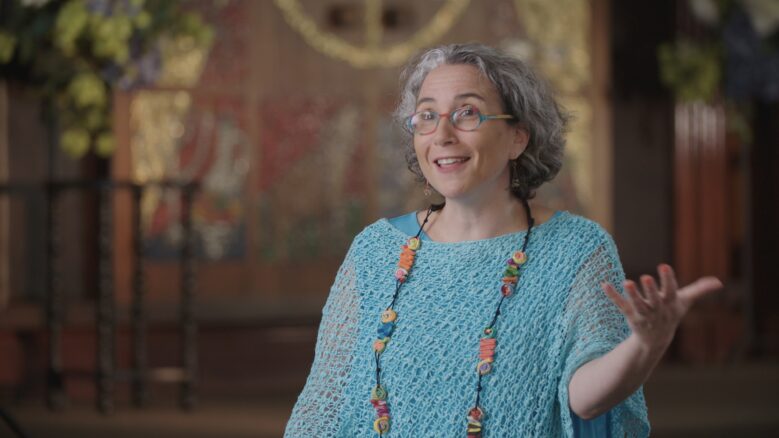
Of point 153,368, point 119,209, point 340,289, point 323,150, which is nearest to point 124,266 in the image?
point 119,209

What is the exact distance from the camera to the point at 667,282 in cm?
203

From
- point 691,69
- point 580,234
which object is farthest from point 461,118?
point 691,69

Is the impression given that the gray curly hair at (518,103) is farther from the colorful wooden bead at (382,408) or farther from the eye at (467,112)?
the colorful wooden bead at (382,408)

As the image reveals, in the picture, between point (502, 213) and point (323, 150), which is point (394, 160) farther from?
point (502, 213)

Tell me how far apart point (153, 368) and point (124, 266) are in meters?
0.76

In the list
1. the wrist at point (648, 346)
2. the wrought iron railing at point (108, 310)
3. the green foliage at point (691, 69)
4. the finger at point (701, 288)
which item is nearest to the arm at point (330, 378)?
the wrist at point (648, 346)

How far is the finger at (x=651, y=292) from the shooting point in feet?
6.68

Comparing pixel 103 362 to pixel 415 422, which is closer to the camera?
pixel 415 422

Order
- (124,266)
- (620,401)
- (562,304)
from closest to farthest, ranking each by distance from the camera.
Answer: (620,401) → (562,304) → (124,266)

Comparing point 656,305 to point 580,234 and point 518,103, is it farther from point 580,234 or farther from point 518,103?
point 518,103

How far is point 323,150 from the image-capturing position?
A: 24.5 feet

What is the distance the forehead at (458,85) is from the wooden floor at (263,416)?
3.01 m

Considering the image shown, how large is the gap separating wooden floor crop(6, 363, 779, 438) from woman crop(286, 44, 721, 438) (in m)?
2.80

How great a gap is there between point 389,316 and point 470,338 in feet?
0.52
